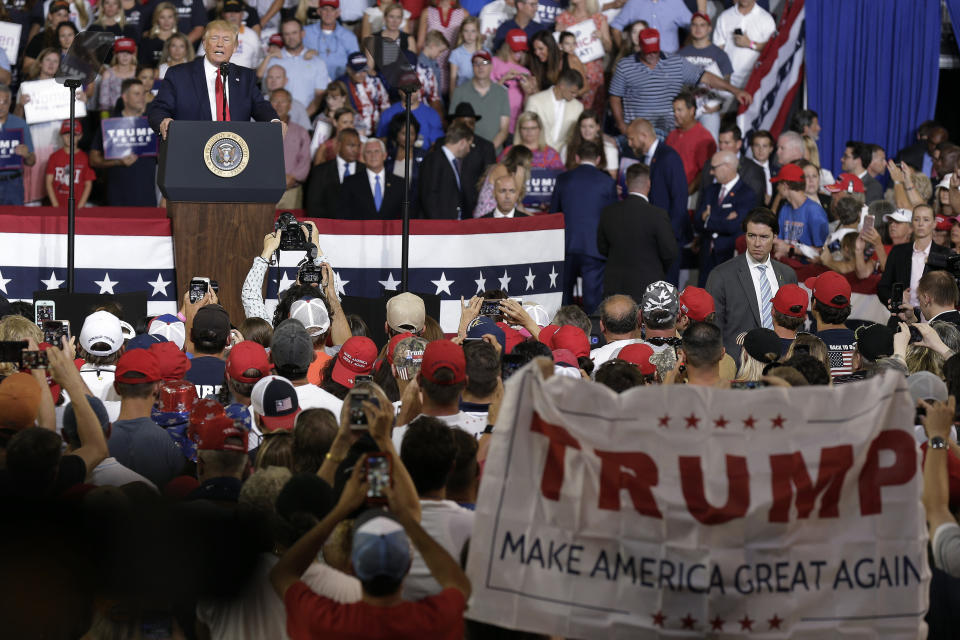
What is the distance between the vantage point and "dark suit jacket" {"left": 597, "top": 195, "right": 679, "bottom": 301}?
11742mm

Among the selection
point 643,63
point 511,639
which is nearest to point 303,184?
point 643,63

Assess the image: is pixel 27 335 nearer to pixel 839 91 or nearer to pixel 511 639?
pixel 511 639

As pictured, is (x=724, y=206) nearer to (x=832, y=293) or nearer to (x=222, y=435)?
(x=832, y=293)

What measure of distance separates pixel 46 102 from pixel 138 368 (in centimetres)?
767

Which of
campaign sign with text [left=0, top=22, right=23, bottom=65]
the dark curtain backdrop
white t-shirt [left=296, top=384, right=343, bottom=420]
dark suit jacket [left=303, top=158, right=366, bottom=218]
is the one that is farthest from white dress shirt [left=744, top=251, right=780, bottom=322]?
campaign sign with text [left=0, top=22, right=23, bottom=65]

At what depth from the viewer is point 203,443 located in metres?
4.76

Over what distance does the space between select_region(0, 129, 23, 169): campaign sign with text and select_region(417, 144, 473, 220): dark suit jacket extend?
360 cm

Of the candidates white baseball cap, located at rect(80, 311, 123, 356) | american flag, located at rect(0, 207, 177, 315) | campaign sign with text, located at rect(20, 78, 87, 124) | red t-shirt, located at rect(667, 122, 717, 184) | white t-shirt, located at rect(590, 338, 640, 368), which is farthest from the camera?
red t-shirt, located at rect(667, 122, 717, 184)

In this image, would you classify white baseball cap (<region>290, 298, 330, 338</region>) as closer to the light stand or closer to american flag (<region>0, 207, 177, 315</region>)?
the light stand

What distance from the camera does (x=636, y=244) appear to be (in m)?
11.8

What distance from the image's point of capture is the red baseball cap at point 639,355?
21.8 ft

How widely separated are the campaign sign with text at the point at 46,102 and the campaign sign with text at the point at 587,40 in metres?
4.99

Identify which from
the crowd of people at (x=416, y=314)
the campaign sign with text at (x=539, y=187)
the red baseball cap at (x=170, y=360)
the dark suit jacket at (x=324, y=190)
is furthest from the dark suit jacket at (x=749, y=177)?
the red baseball cap at (x=170, y=360)

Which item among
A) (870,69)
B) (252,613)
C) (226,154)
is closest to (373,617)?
(252,613)
